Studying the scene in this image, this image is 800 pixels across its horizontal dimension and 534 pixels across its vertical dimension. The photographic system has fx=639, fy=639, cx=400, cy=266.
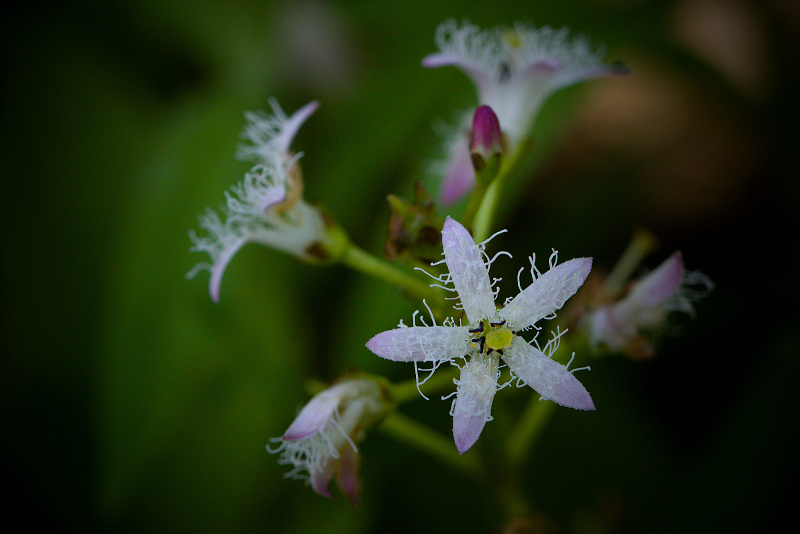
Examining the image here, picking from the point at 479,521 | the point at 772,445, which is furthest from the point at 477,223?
the point at 479,521

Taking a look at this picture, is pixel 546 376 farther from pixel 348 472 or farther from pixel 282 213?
pixel 282 213

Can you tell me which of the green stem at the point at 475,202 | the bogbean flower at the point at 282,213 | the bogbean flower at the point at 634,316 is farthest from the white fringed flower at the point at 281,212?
the bogbean flower at the point at 634,316

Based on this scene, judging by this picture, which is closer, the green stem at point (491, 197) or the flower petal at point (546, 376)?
Answer: the flower petal at point (546, 376)

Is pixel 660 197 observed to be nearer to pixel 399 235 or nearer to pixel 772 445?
→ pixel 772 445

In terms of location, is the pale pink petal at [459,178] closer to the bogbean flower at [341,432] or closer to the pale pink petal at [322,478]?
the bogbean flower at [341,432]

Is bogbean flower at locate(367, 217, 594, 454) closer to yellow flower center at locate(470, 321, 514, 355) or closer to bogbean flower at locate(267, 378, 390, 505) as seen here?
yellow flower center at locate(470, 321, 514, 355)

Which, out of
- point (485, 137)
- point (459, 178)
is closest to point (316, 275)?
point (459, 178)
